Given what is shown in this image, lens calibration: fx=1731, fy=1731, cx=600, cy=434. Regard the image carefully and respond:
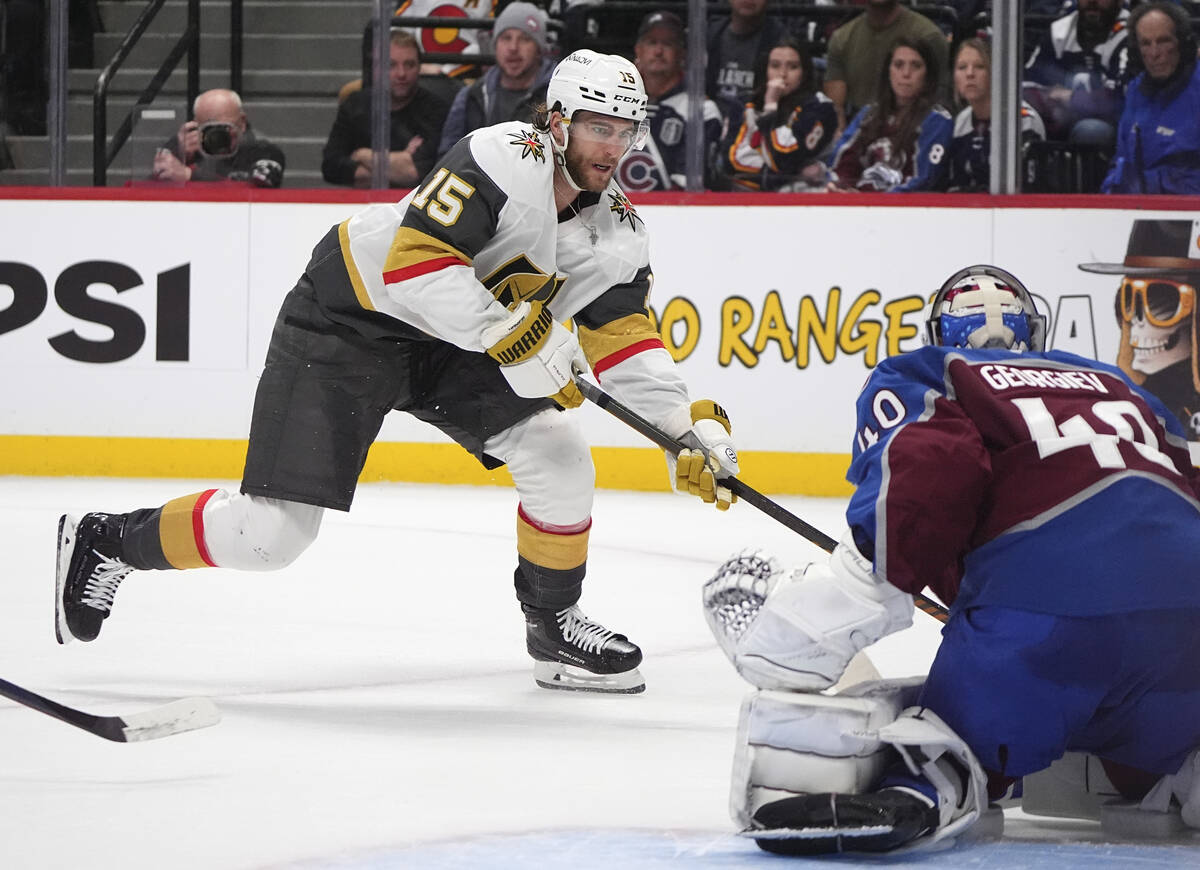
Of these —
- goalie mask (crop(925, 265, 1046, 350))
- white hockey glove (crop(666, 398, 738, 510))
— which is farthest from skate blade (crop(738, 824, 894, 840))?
white hockey glove (crop(666, 398, 738, 510))

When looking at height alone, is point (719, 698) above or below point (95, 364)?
below

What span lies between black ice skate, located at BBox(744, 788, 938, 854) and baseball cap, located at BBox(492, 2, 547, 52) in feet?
14.3

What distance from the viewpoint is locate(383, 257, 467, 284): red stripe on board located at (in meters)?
2.72

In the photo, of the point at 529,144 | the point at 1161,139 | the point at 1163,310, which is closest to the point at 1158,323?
the point at 1163,310

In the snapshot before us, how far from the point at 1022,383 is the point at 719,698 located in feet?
3.76

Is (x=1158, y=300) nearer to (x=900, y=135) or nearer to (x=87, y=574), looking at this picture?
(x=900, y=135)

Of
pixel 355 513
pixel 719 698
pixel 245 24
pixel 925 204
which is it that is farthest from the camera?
pixel 245 24

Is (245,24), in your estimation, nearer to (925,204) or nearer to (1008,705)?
(925,204)

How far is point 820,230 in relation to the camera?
5.58 m

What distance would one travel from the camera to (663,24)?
5758 millimetres

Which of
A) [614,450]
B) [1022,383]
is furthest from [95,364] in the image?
[1022,383]

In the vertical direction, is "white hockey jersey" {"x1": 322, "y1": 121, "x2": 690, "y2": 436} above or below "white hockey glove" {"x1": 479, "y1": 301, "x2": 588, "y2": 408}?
above

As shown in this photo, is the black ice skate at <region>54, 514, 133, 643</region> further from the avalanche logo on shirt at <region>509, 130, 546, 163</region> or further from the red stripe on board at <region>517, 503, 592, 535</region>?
the avalanche logo on shirt at <region>509, 130, 546, 163</region>

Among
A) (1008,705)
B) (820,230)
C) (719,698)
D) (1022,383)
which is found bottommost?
(719,698)
